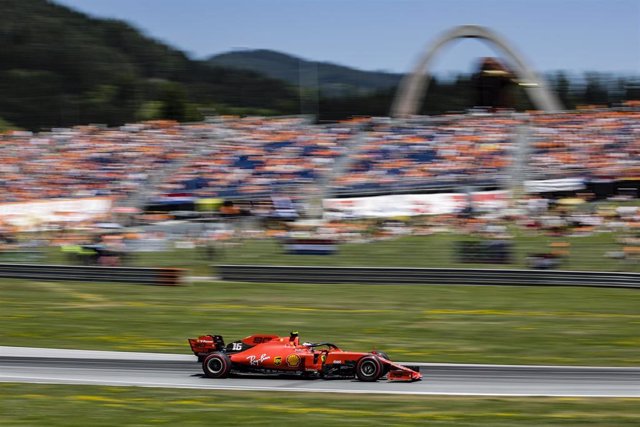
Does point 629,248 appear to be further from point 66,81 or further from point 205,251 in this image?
point 66,81

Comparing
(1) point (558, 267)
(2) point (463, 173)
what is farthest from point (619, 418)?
(2) point (463, 173)

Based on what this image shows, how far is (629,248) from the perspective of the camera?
63.2ft

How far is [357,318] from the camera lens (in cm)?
1579

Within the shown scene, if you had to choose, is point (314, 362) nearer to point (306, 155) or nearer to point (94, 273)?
point (94, 273)

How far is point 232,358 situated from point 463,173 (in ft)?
54.5

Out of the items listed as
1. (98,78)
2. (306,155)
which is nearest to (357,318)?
(306,155)

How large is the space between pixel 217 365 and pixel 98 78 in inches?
1419

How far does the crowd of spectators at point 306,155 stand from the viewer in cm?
2591

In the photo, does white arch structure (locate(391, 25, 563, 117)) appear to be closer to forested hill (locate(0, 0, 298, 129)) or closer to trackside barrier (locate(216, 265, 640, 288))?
forested hill (locate(0, 0, 298, 129))

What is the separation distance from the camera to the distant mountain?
34625mm

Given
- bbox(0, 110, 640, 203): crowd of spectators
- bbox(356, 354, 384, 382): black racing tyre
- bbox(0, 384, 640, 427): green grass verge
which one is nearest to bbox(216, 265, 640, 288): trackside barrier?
bbox(0, 110, 640, 203): crowd of spectators

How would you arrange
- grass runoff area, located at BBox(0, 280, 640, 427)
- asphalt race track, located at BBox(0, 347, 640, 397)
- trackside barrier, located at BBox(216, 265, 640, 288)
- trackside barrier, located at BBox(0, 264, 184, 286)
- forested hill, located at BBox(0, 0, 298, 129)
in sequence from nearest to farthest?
grass runoff area, located at BBox(0, 280, 640, 427) < asphalt race track, located at BBox(0, 347, 640, 397) < trackside barrier, located at BBox(216, 265, 640, 288) < trackside barrier, located at BBox(0, 264, 184, 286) < forested hill, located at BBox(0, 0, 298, 129)

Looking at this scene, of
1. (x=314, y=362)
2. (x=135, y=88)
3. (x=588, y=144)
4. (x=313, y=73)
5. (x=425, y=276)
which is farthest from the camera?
(x=135, y=88)

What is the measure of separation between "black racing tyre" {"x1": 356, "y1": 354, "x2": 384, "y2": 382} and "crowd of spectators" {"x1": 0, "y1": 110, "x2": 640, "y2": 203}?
50.9 ft
